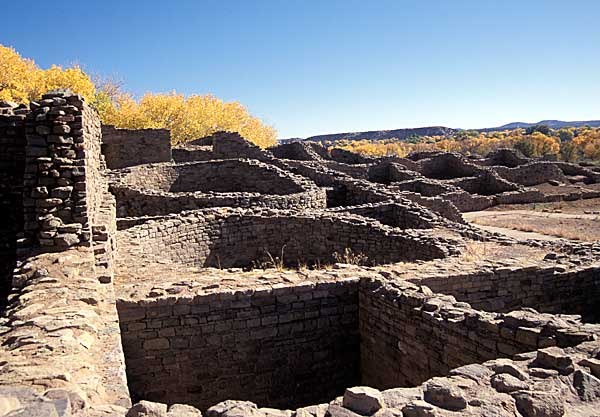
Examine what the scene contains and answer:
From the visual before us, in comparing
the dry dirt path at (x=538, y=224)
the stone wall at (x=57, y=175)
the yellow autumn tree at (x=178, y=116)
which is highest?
the yellow autumn tree at (x=178, y=116)

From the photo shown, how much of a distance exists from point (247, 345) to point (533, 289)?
4.22 m

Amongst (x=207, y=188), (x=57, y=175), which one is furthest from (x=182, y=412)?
(x=207, y=188)

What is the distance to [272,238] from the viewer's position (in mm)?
11500

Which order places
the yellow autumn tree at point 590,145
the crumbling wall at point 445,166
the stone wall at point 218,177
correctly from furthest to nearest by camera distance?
the yellow autumn tree at point 590,145
the crumbling wall at point 445,166
the stone wall at point 218,177

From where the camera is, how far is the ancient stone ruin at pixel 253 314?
3.48 meters

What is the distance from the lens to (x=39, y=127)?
7.16m

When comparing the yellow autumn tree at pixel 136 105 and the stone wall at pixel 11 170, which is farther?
the yellow autumn tree at pixel 136 105

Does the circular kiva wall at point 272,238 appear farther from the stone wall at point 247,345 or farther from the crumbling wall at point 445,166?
the crumbling wall at point 445,166

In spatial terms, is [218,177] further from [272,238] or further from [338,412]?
[338,412]

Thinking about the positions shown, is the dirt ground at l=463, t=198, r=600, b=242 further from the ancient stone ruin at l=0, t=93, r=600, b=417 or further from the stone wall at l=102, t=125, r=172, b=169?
the stone wall at l=102, t=125, r=172, b=169

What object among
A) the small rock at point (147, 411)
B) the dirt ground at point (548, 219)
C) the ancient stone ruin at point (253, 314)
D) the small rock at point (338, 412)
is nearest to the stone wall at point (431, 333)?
the ancient stone ruin at point (253, 314)

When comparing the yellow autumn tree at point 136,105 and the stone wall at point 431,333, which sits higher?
the yellow autumn tree at point 136,105

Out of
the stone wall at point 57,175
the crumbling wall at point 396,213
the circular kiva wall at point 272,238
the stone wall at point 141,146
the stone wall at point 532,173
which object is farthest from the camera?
the stone wall at point 532,173

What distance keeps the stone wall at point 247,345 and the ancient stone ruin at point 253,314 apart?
18mm
